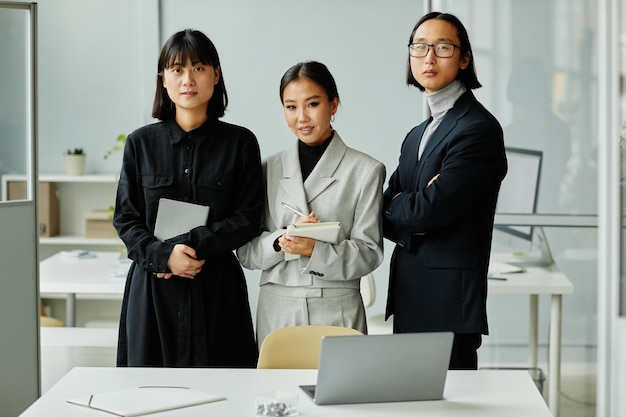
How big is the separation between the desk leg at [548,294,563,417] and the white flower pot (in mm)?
3446

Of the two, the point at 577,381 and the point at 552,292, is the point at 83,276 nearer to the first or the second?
the point at 552,292

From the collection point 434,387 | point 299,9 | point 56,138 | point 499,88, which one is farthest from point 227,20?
point 434,387

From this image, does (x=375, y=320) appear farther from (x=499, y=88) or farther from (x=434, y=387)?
(x=434, y=387)

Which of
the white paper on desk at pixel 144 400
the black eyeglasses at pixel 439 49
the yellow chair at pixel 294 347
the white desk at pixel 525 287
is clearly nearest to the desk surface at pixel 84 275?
the white desk at pixel 525 287

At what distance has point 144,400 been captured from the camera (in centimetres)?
207

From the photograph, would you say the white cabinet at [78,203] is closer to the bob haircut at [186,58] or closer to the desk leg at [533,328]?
the desk leg at [533,328]

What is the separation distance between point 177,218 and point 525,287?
187cm

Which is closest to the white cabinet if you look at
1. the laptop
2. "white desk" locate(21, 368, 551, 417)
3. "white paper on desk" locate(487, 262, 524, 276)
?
"white paper on desk" locate(487, 262, 524, 276)

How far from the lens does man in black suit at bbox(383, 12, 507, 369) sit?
2.83m

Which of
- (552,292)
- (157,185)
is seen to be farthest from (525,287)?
(157,185)

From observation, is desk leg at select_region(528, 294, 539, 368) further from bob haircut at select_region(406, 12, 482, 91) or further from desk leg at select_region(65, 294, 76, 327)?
desk leg at select_region(65, 294, 76, 327)

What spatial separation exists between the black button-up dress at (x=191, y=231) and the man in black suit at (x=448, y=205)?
525 mm

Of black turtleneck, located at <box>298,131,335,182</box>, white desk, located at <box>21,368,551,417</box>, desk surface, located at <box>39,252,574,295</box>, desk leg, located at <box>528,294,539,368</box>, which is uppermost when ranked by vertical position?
black turtleneck, located at <box>298,131,335,182</box>

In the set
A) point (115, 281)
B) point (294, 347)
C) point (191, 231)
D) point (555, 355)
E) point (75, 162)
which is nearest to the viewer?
point (294, 347)
